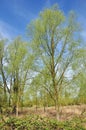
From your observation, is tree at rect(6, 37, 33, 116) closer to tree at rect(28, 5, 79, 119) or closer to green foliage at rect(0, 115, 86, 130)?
tree at rect(28, 5, 79, 119)

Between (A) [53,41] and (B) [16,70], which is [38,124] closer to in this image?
(A) [53,41]

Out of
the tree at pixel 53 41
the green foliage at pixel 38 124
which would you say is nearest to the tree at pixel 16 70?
the tree at pixel 53 41

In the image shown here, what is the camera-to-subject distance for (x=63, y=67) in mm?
17250

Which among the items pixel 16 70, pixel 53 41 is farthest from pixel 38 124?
pixel 16 70

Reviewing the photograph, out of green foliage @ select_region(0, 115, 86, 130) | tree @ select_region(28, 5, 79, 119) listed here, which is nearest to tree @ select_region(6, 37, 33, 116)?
tree @ select_region(28, 5, 79, 119)

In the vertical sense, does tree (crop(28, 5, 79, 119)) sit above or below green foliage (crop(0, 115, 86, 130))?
above

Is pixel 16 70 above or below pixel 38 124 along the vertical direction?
above

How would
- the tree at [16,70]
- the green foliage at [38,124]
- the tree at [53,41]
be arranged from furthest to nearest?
the tree at [16,70], the tree at [53,41], the green foliage at [38,124]

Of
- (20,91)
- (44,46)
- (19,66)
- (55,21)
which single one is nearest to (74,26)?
(55,21)

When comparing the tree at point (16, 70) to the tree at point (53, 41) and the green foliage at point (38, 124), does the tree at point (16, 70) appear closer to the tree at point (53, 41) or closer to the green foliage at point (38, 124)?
the tree at point (53, 41)

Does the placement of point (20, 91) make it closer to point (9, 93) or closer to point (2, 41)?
point (9, 93)

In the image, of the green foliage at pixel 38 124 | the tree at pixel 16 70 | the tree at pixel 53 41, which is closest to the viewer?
the green foliage at pixel 38 124

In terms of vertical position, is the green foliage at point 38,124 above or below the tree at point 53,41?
below

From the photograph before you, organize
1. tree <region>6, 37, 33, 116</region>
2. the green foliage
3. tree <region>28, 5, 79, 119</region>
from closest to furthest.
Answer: the green foliage < tree <region>28, 5, 79, 119</region> < tree <region>6, 37, 33, 116</region>
